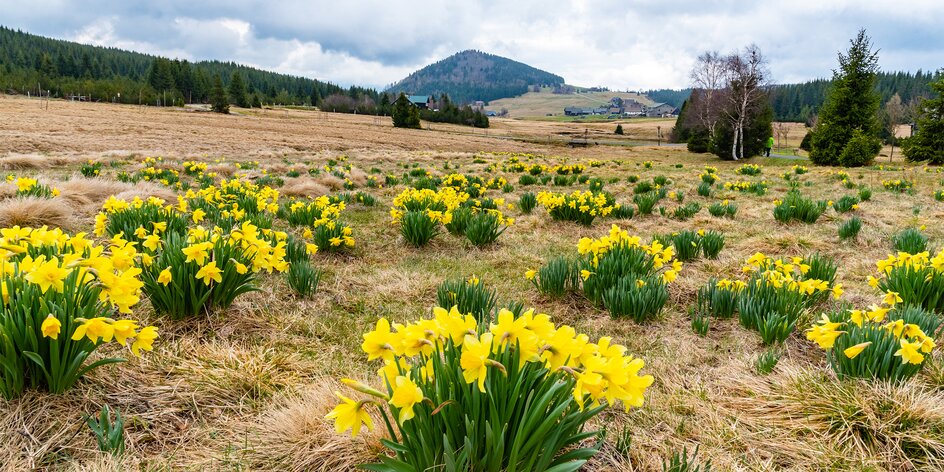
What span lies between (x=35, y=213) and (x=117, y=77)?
365 feet

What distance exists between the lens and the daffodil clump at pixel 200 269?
8.79 ft

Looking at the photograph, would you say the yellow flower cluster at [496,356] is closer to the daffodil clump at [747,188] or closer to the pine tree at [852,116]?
the daffodil clump at [747,188]

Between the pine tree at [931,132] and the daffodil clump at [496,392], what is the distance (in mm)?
31344

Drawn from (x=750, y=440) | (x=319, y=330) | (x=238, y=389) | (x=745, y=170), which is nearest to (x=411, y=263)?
(x=319, y=330)

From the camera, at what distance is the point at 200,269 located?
271cm

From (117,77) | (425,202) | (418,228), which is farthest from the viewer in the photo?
(117,77)

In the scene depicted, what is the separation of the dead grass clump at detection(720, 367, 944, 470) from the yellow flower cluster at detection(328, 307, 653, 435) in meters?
1.05

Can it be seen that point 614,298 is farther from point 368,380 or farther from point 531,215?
point 531,215

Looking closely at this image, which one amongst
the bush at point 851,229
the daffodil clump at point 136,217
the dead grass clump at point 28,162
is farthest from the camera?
the dead grass clump at point 28,162

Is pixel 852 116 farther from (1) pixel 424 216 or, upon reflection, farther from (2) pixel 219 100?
(2) pixel 219 100

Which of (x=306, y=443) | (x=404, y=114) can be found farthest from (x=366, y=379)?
(x=404, y=114)

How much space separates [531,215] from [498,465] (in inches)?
254

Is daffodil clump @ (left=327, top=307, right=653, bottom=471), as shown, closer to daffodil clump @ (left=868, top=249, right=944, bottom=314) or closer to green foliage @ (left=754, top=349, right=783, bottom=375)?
green foliage @ (left=754, top=349, right=783, bottom=375)

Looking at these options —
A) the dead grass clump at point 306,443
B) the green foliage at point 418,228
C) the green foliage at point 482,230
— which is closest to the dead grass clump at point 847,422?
the dead grass clump at point 306,443
